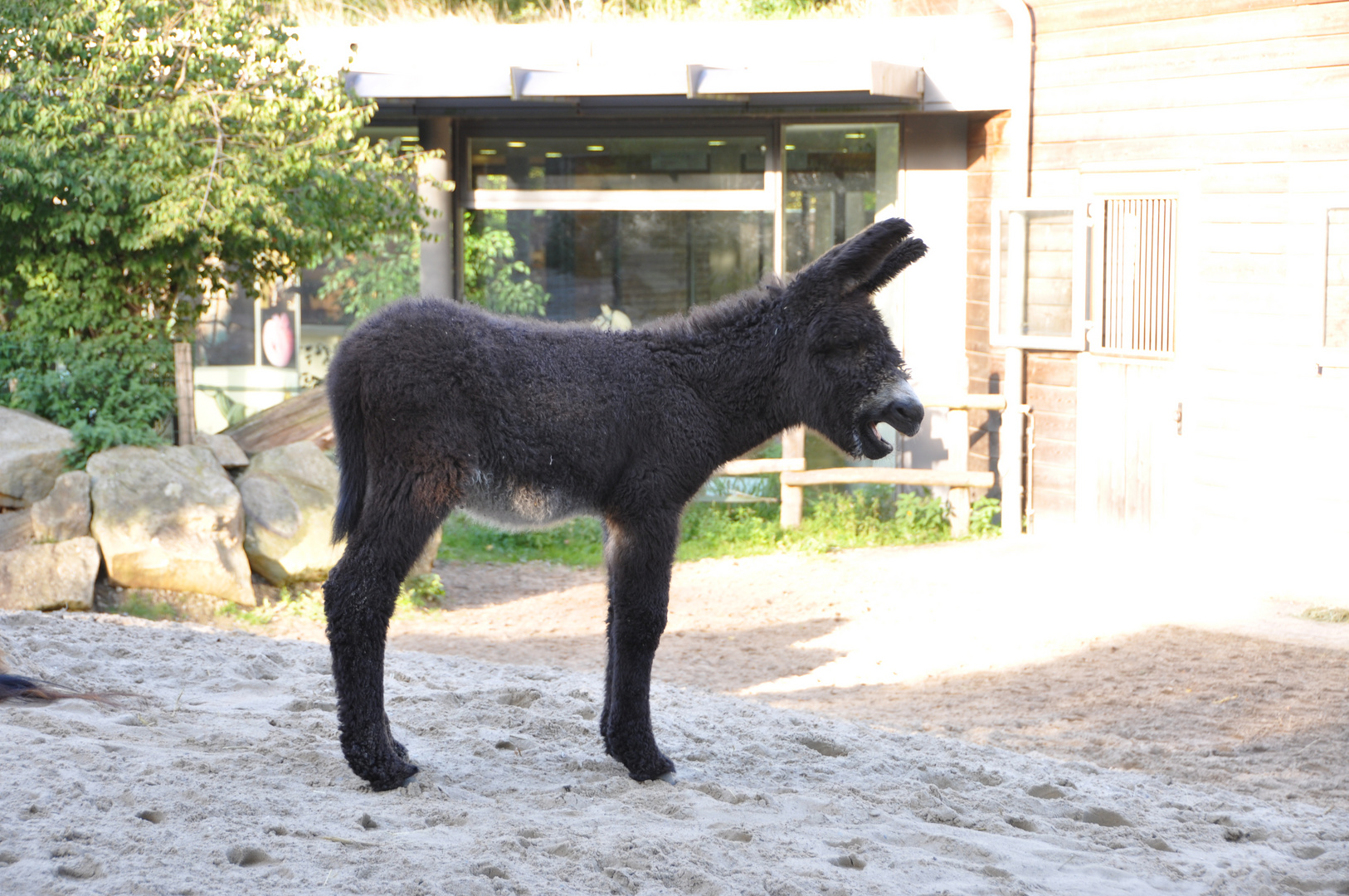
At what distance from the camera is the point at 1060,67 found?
1053cm

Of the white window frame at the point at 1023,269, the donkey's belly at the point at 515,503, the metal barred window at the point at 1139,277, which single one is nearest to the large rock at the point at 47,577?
the donkey's belly at the point at 515,503

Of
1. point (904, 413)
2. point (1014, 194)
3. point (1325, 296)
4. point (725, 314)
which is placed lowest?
point (904, 413)

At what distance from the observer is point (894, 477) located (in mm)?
11062

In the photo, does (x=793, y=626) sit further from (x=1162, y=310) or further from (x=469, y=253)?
(x=469, y=253)

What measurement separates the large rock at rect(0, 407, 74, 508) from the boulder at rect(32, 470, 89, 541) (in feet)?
0.69

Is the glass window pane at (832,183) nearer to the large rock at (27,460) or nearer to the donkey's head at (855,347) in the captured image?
the large rock at (27,460)

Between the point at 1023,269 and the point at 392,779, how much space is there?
850cm

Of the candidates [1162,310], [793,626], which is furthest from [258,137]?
[1162,310]

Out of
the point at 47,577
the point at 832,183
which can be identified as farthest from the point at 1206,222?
the point at 47,577

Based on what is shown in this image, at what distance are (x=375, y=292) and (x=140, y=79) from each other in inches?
165

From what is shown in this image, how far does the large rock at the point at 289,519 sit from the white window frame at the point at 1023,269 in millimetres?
5907

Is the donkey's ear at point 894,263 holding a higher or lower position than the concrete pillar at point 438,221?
lower

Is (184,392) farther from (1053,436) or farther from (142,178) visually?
(1053,436)

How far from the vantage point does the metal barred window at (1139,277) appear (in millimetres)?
10000
